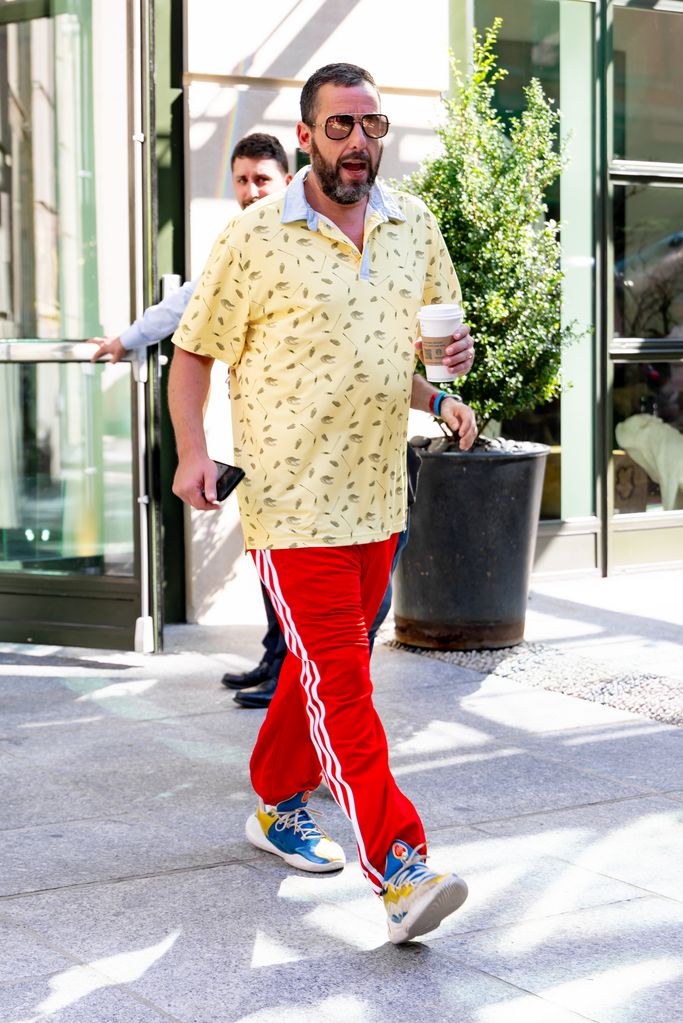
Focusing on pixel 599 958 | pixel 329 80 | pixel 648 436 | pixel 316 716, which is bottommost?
pixel 599 958

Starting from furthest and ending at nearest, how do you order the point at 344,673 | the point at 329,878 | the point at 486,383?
the point at 486,383, the point at 329,878, the point at 344,673

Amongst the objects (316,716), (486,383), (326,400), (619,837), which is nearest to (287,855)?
(316,716)

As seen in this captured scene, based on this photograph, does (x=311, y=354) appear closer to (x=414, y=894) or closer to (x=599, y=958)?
(x=414, y=894)

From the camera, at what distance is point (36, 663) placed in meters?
6.66

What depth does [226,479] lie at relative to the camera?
3.54 m

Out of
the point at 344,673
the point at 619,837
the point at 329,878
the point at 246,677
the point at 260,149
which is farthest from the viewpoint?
the point at 246,677

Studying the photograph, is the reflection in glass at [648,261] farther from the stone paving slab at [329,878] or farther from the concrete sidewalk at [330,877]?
the stone paving slab at [329,878]

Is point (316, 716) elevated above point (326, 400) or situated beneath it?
situated beneath

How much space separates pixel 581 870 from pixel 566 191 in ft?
18.2

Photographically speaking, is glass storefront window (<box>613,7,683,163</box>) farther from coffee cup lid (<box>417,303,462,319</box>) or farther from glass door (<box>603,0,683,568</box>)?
coffee cup lid (<box>417,303,462,319</box>)

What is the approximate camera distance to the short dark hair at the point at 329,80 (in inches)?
139

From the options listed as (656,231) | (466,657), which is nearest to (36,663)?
(466,657)

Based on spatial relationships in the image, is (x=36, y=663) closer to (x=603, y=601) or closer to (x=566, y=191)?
(x=603, y=601)

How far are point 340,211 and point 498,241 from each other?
123 inches
